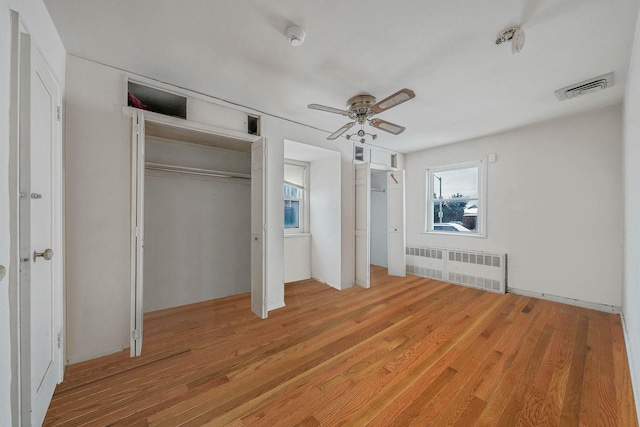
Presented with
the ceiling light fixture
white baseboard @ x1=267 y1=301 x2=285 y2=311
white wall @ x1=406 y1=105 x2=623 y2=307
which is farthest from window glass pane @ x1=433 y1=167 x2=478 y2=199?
white baseboard @ x1=267 y1=301 x2=285 y2=311

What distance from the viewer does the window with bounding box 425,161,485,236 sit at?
14.0 ft

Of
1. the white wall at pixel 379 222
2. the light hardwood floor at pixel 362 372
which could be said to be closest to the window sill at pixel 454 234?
the white wall at pixel 379 222

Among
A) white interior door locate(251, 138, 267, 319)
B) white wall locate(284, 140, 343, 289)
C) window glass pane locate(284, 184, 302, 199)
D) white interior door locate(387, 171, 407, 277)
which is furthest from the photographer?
white interior door locate(387, 171, 407, 277)

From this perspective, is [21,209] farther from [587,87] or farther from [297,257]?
[587,87]

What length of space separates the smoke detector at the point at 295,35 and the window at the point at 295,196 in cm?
266

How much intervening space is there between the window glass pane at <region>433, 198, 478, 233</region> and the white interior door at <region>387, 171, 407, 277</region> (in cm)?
68

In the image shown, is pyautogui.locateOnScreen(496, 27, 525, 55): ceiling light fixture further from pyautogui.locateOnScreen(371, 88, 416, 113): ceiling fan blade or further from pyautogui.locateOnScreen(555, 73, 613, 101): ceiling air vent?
pyautogui.locateOnScreen(555, 73, 613, 101): ceiling air vent

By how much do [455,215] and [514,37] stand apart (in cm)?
→ 340

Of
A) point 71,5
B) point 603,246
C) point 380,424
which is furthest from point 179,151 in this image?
point 603,246

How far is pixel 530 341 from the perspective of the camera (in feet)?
7.80

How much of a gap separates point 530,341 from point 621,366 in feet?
1.88

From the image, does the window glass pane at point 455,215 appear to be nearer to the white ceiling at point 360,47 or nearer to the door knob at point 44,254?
the white ceiling at point 360,47

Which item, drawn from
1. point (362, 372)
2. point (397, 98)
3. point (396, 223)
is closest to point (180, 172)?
point (397, 98)

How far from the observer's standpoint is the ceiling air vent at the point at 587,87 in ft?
7.68
